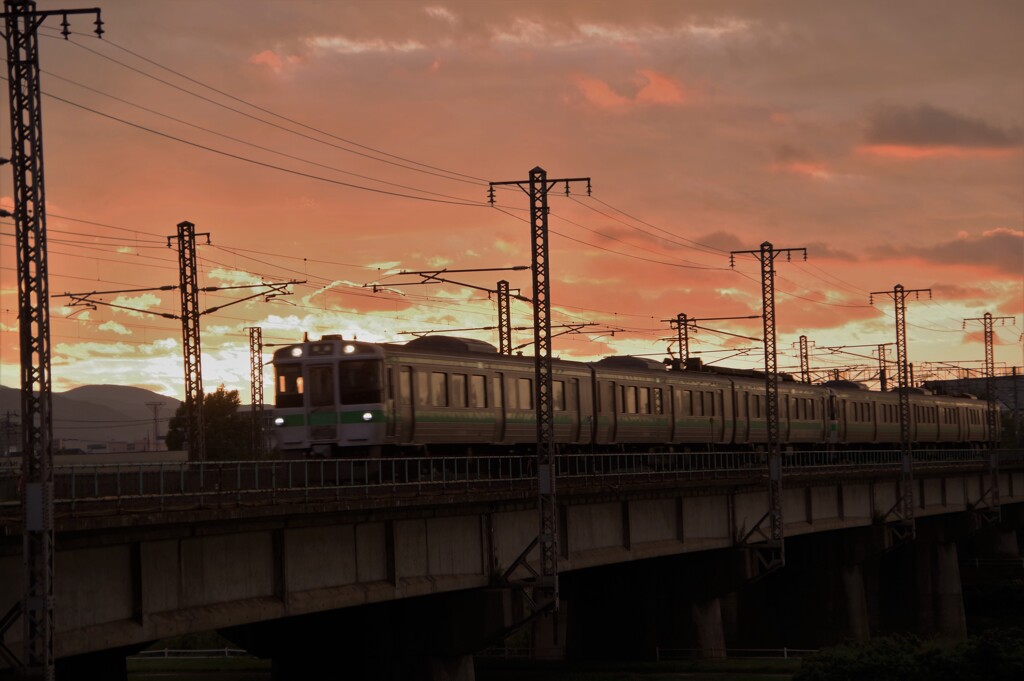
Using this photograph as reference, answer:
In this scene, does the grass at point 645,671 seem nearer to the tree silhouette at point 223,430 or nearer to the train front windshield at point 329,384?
the train front windshield at point 329,384

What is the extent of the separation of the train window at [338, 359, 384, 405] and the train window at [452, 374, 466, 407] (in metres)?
3.23

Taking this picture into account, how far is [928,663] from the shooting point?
44344 millimetres

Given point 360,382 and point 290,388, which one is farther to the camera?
point 290,388

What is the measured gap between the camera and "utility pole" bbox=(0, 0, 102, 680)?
19.9m

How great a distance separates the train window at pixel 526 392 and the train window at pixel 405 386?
5.92 m

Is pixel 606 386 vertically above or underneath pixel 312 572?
above

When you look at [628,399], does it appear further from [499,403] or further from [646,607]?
[499,403]

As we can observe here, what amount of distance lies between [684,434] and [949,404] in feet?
143

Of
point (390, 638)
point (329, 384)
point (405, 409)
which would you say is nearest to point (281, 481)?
point (390, 638)

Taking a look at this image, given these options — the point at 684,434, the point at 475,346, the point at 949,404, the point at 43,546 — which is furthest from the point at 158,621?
the point at 949,404

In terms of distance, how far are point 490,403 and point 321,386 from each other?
223 inches

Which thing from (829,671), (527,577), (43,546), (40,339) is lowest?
(829,671)

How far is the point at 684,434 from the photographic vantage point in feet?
185

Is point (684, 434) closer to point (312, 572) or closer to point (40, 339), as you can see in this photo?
point (312, 572)
